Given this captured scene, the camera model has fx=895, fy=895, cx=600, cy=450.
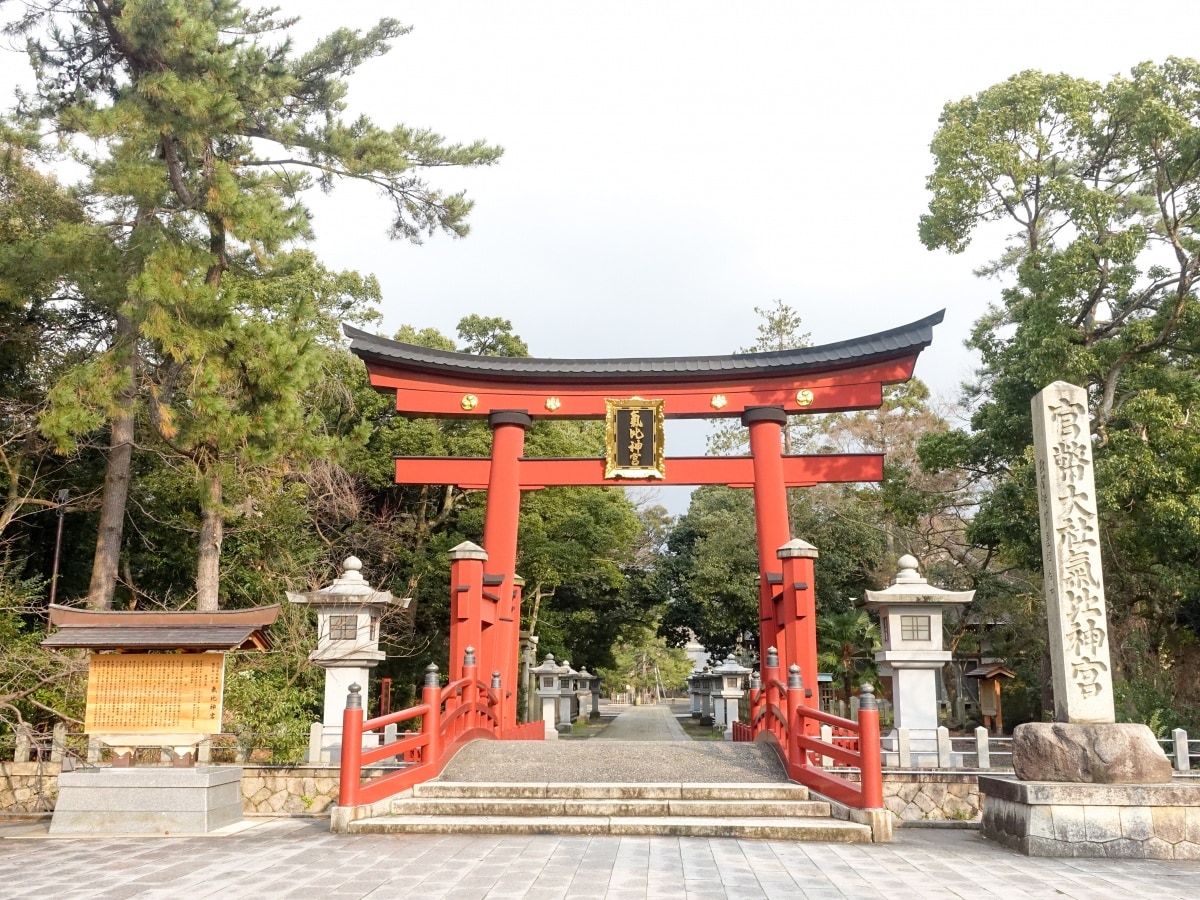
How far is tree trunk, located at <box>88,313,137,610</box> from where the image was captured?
12742 millimetres

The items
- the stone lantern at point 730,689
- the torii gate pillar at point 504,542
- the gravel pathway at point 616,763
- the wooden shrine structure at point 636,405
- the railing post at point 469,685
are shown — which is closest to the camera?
the gravel pathway at point 616,763

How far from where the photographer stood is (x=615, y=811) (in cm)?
761

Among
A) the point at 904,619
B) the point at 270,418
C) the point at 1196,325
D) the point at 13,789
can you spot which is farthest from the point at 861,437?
the point at 13,789

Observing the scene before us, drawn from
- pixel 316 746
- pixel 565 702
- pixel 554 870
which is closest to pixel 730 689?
pixel 565 702

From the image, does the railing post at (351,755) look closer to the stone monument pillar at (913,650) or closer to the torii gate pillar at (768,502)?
the torii gate pillar at (768,502)

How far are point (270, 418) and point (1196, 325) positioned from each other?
14173 mm

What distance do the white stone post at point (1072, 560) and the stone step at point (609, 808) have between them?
88.3 inches

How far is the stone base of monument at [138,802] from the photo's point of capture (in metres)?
7.77

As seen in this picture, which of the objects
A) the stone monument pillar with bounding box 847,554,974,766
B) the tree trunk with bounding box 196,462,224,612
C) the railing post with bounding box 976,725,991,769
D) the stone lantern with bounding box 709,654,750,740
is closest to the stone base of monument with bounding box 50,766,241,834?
the tree trunk with bounding box 196,462,224,612

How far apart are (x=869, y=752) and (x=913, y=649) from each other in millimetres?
4284

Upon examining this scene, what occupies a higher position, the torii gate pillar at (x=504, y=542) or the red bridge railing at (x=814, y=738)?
the torii gate pillar at (x=504, y=542)

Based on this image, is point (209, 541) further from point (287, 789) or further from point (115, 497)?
point (287, 789)

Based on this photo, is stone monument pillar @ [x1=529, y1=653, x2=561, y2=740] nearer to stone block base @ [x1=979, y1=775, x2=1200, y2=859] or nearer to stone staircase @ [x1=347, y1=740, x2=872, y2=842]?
stone staircase @ [x1=347, y1=740, x2=872, y2=842]

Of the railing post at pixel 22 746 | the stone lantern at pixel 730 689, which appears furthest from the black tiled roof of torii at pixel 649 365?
the stone lantern at pixel 730 689
